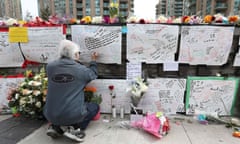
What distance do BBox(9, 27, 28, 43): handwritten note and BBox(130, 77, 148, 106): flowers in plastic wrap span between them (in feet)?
5.38

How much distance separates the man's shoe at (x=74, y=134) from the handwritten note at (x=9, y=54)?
1.35 m

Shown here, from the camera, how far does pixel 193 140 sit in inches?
61.7

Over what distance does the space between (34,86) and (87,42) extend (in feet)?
2.88

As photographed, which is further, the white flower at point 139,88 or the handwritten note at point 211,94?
the handwritten note at point 211,94

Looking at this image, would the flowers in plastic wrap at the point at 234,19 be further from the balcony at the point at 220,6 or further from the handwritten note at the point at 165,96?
the balcony at the point at 220,6

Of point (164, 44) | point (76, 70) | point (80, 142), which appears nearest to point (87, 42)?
point (76, 70)

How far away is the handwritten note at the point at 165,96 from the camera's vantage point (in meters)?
2.04

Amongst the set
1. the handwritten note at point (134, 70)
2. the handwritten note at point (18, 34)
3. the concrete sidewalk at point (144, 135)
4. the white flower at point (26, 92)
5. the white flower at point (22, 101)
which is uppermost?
the handwritten note at point (18, 34)

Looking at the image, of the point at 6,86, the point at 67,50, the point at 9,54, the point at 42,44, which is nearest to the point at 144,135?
the point at 67,50

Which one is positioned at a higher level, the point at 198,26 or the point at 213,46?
the point at 198,26

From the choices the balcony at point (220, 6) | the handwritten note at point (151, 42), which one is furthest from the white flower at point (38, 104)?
the balcony at point (220, 6)

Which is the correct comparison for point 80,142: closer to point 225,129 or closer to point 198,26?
point 225,129

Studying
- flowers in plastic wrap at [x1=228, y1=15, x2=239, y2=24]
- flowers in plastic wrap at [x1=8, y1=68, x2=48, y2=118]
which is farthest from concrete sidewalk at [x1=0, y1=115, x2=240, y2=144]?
flowers in plastic wrap at [x1=228, y1=15, x2=239, y2=24]

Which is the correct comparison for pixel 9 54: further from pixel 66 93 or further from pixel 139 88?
pixel 139 88
